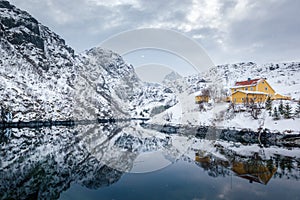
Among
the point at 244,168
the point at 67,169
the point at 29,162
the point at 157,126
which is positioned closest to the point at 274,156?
the point at 244,168

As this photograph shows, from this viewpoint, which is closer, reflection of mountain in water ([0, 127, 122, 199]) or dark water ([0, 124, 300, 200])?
dark water ([0, 124, 300, 200])

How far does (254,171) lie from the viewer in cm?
1340

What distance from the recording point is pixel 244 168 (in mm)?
14109

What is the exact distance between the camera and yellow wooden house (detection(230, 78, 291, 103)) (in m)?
38.4

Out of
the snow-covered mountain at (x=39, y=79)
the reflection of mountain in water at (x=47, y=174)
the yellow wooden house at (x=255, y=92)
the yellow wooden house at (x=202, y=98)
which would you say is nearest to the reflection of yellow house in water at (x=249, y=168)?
the reflection of mountain in water at (x=47, y=174)

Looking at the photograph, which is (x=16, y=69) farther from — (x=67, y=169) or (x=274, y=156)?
(x=274, y=156)

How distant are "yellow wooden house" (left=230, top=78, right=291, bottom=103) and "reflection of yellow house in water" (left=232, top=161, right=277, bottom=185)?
73.8 ft

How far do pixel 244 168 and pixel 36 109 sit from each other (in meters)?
94.0

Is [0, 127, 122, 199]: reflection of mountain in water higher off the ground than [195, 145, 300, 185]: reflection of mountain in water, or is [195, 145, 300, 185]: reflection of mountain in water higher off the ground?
[195, 145, 300, 185]: reflection of mountain in water

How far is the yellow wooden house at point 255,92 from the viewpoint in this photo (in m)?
38.4

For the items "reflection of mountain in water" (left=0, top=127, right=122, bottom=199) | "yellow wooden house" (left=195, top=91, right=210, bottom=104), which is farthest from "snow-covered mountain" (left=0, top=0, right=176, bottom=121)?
"reflection of mountain in water" (left=0, top=127, right=122, bottom=199)

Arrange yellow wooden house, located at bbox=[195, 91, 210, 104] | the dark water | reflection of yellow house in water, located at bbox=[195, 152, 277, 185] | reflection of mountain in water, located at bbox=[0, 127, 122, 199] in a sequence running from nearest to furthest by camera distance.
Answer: the dark water
reflection of mountain in water, located at bbox=[0, 127, 122, 199]
reflection of yellow house in water, located at bbox=[195, 152, 277, 185]
yellow wooden house, located at bbox=[195, 91, 210, 104]

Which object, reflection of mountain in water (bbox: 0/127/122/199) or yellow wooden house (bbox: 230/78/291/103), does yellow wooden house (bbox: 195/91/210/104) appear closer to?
yellow wooden house (bbox: 230/78/291/103)

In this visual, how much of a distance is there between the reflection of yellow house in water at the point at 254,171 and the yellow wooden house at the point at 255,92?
886 inches
